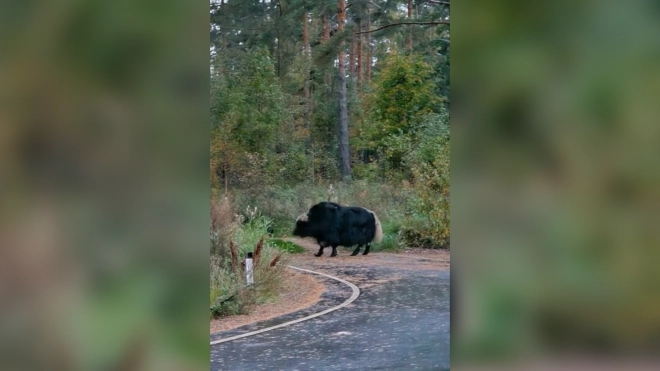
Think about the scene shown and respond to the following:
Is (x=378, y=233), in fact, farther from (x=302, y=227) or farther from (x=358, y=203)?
(x=302, y=227)

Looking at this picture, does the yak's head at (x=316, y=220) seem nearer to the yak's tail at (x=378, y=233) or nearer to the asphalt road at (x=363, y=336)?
the yak's tail at (x=378, y=233)

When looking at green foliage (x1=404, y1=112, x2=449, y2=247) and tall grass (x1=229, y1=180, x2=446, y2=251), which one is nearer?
tall grass (x1=229, y1=180, x2=446, y2=251)

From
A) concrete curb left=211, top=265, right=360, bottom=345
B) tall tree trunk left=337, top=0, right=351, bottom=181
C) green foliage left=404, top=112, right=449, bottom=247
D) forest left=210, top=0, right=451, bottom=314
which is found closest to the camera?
concrete curb left=211, top=265, right=360, bottom=345

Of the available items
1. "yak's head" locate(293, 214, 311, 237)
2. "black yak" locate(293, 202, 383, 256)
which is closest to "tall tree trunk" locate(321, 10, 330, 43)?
"black yak" locate(293, 202, 383, 256)

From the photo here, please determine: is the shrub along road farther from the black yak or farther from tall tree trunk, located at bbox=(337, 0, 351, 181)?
tall tree trunk, located at bbox=(337, 0, 351, 181)

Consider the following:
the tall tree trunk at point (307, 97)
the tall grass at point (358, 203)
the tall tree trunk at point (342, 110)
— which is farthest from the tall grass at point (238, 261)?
the tall tree trunk at point (342, 110)
